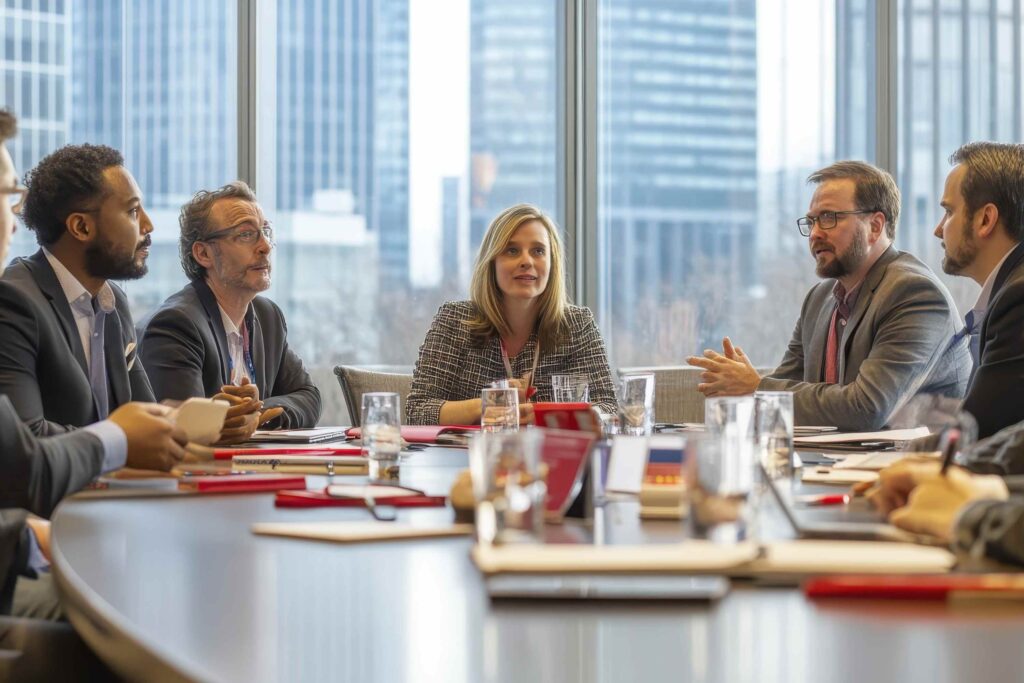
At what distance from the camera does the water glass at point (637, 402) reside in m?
2.65

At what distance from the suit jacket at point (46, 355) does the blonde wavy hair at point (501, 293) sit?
Answer: 1291 mm

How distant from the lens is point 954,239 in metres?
3.69

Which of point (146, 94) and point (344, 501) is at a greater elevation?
point (146, 94)

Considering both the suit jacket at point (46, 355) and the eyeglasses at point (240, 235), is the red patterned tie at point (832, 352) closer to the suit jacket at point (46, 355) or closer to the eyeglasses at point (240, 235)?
the eyeglasses at point (240, 235)

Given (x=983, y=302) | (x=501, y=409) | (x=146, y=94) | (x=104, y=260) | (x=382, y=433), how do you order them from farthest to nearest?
(x=146, y=94) < (x=983, y=302) < (x=104, y=260) < (x=501, y=409) < (x=382, y=433)

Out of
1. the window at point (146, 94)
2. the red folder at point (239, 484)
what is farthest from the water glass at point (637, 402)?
the window at point (146, 94)

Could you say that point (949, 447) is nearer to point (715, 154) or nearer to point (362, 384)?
point (362, 384)

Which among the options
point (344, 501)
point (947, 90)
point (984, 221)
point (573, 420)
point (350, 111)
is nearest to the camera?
point (573, 420)

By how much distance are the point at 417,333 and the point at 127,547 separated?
4517 mm

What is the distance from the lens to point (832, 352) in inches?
160

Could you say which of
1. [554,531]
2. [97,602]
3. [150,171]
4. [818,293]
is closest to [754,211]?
[818,293]

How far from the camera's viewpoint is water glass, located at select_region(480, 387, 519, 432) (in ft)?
7.81

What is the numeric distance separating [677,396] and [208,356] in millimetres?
1758

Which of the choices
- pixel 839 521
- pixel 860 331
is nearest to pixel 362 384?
pixel 860 331
